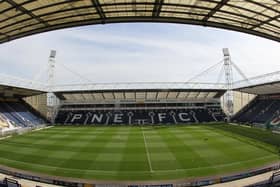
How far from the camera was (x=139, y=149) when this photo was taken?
944 inches

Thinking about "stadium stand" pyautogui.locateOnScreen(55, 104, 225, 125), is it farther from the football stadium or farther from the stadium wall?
the football stadium

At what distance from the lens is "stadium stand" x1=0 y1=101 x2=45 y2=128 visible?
130ft

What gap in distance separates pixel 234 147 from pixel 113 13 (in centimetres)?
1872

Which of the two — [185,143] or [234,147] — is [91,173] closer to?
[185,143]

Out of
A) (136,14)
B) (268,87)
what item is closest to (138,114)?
(268,87)

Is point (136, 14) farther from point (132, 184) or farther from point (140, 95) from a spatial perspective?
point (140, 95)

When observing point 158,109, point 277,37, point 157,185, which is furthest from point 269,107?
point 157,185

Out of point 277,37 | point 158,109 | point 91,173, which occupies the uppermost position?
point 277,37

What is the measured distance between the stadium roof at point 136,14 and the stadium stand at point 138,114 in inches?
1489

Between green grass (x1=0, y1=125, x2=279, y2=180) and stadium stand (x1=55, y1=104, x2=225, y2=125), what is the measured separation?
2245cm

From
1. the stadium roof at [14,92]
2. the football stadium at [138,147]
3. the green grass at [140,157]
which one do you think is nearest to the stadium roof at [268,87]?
the football stadium at [138,147]

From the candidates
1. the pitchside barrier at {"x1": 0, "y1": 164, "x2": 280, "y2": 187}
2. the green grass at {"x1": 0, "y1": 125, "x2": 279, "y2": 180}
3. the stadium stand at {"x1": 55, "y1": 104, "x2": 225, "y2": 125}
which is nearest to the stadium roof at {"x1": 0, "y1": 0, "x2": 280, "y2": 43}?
the pitchside barrier at {"x1": 0, "y1": 164, "x2": 280, "y2": 187}

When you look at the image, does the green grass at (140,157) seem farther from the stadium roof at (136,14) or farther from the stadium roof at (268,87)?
the stadium roof at (268,87)

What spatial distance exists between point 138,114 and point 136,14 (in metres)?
42.5
